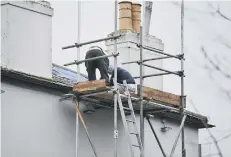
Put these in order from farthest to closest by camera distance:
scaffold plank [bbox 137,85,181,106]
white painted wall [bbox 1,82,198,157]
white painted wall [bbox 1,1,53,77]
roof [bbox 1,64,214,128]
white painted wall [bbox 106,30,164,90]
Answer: white painted wall [bbox 106,30,164,90]
scaffold plank [bbox 137,85,181,106]
white painted wall [bbox 1,1,53,77]
roof [bbox 1,64,214,128]
white painted wall [bbox 1,82,198,157]

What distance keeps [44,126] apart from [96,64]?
4.84ft

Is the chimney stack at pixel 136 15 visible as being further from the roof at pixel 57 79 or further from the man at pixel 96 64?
the man at pixel 96 64

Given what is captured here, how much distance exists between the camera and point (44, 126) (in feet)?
36.3

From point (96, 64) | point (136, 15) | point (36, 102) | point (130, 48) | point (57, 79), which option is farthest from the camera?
point (136, 15)

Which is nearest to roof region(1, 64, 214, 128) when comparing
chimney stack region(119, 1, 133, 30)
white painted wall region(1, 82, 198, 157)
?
white painted wall region(1, 82, 198, 157)

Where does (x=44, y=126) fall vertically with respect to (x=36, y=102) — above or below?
A: below

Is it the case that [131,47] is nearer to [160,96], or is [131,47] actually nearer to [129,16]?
[129,16]

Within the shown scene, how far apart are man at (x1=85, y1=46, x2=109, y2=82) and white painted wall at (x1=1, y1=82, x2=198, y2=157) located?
25.1 inches

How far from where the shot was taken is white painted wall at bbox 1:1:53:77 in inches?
440

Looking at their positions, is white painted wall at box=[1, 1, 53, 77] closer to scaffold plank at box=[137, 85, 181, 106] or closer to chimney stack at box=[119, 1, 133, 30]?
scaffold plank at box=[137, 85, 181, 106]

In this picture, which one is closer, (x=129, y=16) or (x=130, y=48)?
(x=130, y=48)

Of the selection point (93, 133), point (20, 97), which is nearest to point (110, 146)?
point (93, 133)

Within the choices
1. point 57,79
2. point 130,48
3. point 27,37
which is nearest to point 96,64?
point 57,79

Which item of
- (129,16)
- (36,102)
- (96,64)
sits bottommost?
(36,102)
